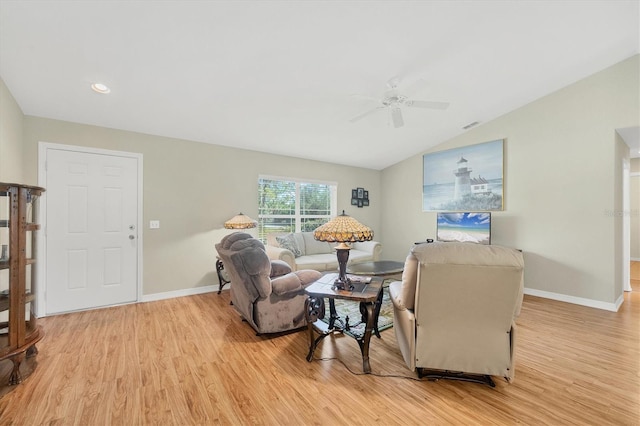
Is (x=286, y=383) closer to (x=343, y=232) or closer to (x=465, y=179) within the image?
(x=343, y=232)

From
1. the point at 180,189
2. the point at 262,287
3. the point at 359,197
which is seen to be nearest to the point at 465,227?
the point at 359,197

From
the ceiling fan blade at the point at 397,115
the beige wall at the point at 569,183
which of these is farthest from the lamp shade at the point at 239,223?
the beige wall at the point at 569,183

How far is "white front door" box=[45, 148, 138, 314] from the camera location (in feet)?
10.8

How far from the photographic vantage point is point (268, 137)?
4.34m

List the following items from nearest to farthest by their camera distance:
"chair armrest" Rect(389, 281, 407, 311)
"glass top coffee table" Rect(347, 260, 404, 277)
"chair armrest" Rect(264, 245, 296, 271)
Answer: "chair armrest" Rect(389, 281, 407, 311), "glass top coffee table" Rect(347, 260, 404, 277), "chair armrest" Rect(264, 245, 296, 271)

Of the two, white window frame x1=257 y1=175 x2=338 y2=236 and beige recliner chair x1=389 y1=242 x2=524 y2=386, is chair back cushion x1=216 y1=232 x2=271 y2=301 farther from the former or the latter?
white window frame x1=257 y1=175 x2=338 y2=236

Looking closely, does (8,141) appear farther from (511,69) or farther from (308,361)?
(511,69)

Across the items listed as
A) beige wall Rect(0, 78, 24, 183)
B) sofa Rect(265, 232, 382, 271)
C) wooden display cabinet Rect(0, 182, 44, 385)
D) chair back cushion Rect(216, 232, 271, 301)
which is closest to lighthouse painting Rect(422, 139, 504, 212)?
sofa Rect(265, 232, 382, 271)

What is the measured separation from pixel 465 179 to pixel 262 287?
4.23 meters

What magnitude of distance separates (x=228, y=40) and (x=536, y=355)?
3.87 meters

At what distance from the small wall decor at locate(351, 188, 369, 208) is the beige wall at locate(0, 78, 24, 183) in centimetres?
519

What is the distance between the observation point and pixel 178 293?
13.3 feet

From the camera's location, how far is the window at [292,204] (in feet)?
16.4

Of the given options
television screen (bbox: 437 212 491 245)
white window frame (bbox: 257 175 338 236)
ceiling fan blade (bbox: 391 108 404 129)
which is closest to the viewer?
ceiling fan blade (bbox: 391 108 404 129)
